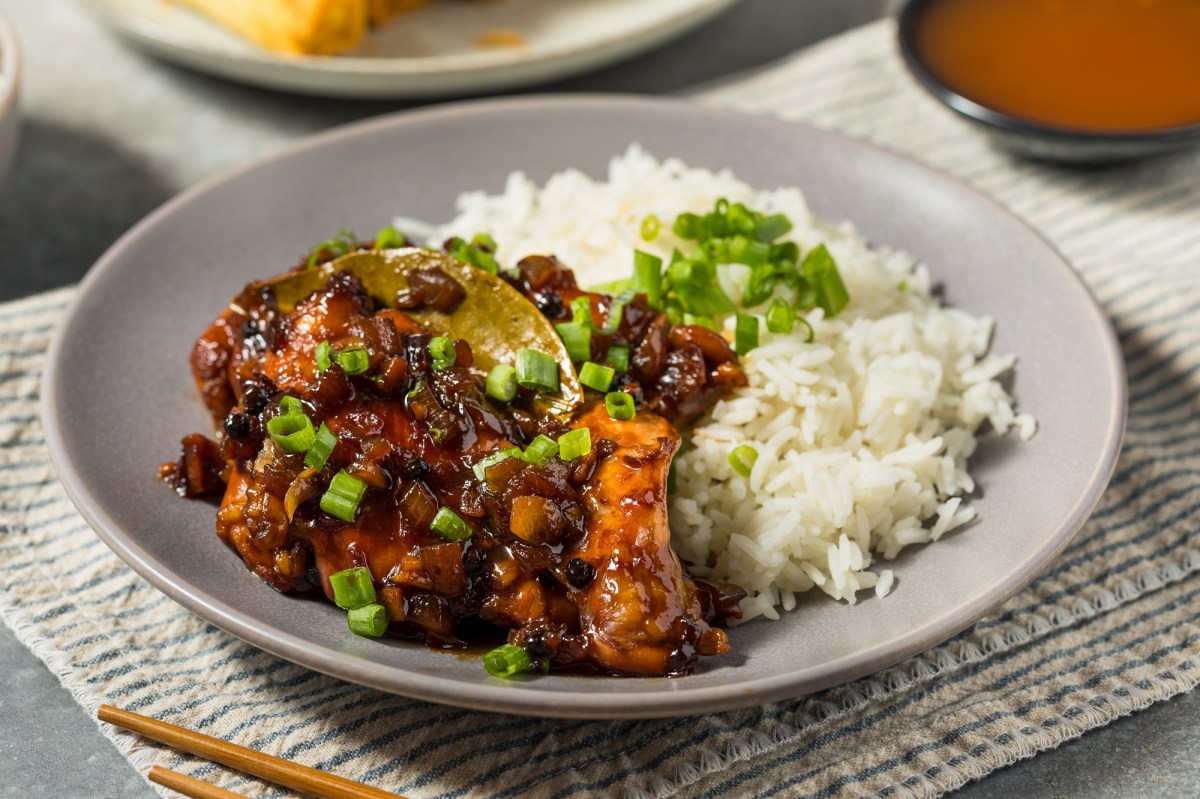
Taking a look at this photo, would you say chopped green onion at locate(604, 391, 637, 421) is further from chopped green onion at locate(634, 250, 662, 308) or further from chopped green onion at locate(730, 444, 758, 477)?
chopped green onion at locate(634, 250, 662, 308)

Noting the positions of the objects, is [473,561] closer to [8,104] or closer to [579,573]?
[579,573]

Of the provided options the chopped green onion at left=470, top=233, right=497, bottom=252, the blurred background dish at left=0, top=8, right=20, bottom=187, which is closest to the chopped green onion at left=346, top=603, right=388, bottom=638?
the chopped green onion at left=470, top=233, right=497, bottom=252

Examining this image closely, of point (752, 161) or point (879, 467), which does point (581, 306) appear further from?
point (752, 161)

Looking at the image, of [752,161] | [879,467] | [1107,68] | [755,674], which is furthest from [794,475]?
[1107,68]

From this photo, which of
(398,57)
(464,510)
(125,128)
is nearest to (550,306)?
(464,510)

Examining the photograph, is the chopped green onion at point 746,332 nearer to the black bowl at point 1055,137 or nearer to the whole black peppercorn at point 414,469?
the whole black peppercorn at point 414,469
